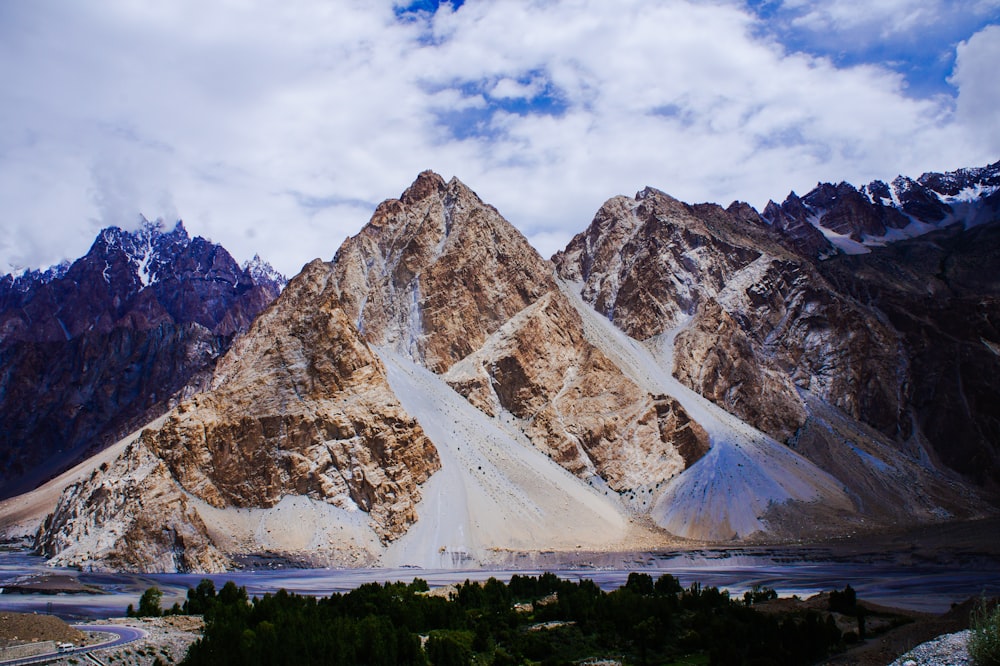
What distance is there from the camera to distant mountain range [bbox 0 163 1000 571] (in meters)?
67.6

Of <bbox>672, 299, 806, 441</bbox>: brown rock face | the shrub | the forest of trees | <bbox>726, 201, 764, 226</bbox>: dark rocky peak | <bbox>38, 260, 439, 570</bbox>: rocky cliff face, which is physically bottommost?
the forest of trees

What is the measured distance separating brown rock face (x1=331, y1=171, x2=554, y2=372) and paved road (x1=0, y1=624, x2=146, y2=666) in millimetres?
73536

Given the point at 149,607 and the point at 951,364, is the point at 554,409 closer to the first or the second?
the point at 149,607

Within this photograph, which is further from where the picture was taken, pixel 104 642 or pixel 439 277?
pixel 439 277

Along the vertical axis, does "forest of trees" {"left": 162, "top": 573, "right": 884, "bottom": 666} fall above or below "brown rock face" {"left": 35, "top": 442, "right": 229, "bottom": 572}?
below

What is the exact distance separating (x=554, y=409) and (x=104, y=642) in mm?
71502

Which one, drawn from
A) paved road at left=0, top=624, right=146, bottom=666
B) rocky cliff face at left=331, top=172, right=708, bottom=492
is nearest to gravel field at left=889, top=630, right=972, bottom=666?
paved road at left=0, top=624, right=146, bottom=666

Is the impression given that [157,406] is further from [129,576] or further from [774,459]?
[774,459]

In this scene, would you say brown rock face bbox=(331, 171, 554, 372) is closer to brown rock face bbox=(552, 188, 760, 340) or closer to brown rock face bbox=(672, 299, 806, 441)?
brown rock face bbox=(552, 188, 760, 340)

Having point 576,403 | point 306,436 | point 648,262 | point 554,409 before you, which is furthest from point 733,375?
point 306,436

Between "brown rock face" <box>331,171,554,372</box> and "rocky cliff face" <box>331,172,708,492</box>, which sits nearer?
"rocky cliff face" <box>331,172,708,492</box>

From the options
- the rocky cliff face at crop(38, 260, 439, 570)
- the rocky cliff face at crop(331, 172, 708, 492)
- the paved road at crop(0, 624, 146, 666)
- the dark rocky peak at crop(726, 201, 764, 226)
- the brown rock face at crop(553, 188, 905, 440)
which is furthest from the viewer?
the dark rocky peak at crop(726, 201, 764, 226)

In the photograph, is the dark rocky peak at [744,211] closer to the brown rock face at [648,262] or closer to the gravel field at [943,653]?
the brown rock face at [648,262]

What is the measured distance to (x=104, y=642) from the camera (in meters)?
27.5
